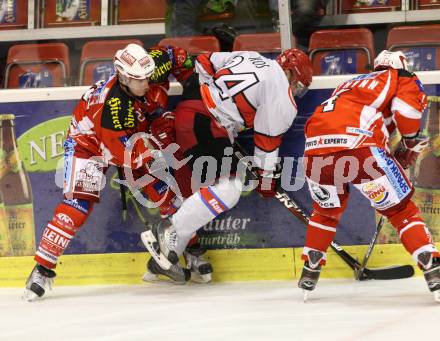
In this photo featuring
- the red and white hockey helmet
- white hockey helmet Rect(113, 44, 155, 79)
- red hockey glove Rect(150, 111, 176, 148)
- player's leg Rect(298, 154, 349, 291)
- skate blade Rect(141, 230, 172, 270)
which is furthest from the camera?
red hockey glove Rect(150, 111, 176, 148)

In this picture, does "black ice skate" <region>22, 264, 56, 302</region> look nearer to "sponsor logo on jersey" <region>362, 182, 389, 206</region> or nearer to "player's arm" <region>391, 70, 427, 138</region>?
"sponsor logo on jersey" <region>362, 182, 389, 206</region>

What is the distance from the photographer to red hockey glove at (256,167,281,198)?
4.30 metres

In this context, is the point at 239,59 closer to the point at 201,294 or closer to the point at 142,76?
the point at 142,76

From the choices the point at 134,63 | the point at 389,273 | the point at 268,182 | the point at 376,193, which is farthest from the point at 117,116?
the point at 389,273

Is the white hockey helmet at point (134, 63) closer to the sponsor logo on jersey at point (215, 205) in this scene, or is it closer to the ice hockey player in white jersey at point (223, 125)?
the ice hockey player in white jersey at point (223, 125)

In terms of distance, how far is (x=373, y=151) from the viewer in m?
3.80

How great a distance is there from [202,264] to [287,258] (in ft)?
1.39

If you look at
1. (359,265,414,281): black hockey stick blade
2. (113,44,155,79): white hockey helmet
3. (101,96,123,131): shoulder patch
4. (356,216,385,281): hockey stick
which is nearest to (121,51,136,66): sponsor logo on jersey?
(113,44,155,79): white hockey helmet

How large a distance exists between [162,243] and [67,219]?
46cm

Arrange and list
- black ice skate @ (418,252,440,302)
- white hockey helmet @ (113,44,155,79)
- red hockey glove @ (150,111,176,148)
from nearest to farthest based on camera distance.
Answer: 1. black ice skate @ (418,252,440,302)
2. white hockey helmet @ (113,44,155,79)
3. red hockey glove @ (150,111,176,148)

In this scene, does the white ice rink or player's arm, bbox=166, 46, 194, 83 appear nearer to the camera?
the white ice rink

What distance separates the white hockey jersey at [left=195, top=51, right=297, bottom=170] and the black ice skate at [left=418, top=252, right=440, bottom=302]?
0.88 m

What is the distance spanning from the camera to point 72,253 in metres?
4.67

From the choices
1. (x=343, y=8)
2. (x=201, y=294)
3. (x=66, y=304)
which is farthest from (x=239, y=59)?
(x=66, y=304)
